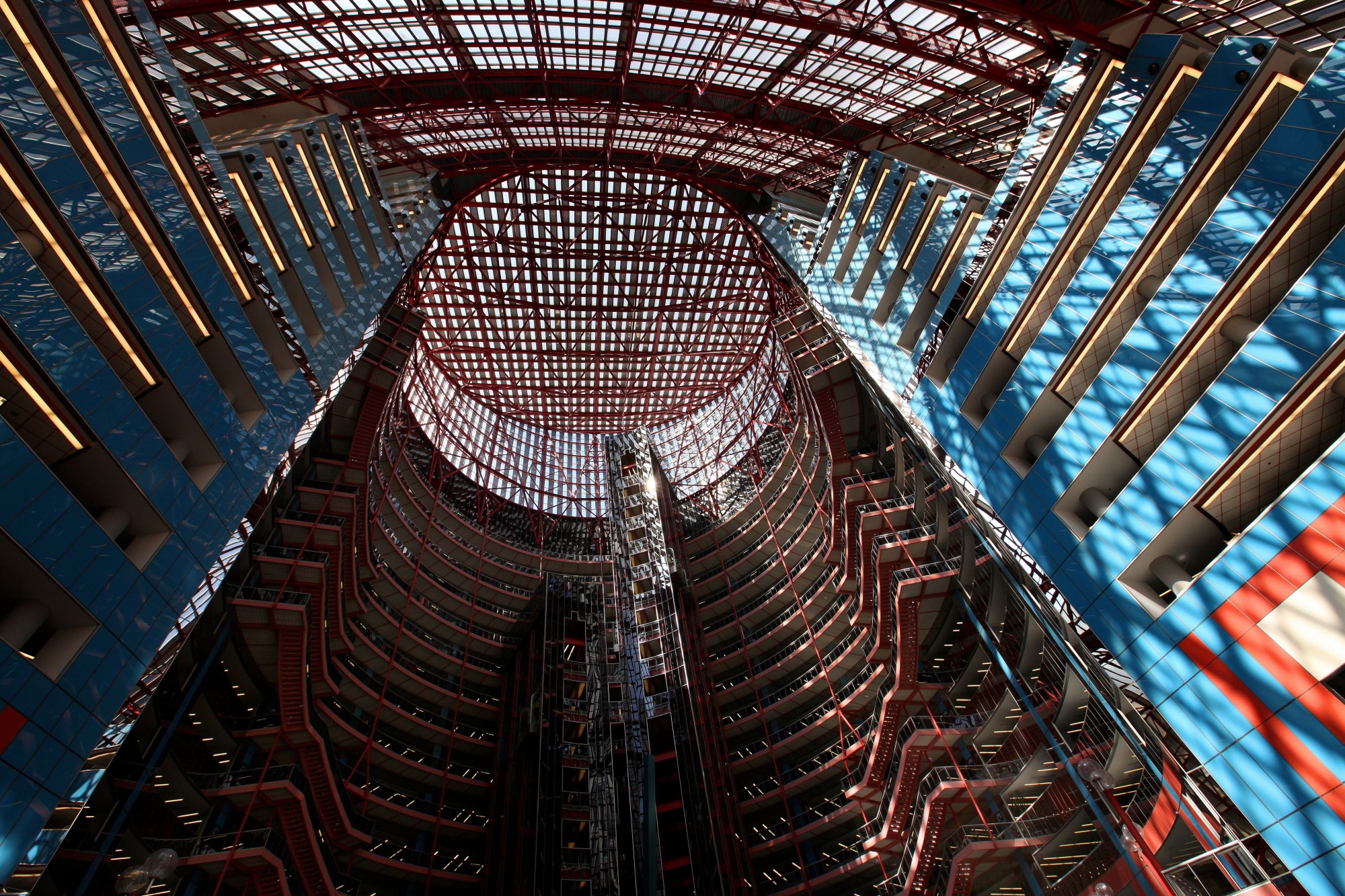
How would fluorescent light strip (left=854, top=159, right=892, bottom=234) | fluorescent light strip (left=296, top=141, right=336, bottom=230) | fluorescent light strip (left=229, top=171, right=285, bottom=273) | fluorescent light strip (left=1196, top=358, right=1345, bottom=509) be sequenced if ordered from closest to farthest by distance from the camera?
fluorescent light strip (left=1196, top=358, right=1345, bottom=509) → fluorescent light strip (left=229, top=171, right=285, bottom=273) → fluorescent light strip (left=296, top=141, right=336, bottom=230) → fluorescent light strip (left=854, top=159, right=892, bottom=234)

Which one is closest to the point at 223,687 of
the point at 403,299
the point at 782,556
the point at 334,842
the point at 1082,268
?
the point at 334,842

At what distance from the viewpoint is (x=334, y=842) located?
30.1 m

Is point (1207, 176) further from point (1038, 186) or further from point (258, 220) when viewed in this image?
point (258, 220)

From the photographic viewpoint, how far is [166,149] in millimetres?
18375

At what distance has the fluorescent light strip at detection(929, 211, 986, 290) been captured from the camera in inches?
1045

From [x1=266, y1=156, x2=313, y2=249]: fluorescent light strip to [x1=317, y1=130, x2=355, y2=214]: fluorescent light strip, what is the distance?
3.70m

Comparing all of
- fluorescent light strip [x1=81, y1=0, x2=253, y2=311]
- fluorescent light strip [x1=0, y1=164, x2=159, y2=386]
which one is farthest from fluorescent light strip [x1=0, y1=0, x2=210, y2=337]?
fluorescent light strip [x1=0, y1=164, x2=159, y2=386]

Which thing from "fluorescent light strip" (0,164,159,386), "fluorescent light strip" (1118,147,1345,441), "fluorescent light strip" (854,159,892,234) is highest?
"fluorescent light strip" (854,159,892,234)

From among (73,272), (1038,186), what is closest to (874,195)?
(1038,186)

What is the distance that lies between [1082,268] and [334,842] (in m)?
38.0

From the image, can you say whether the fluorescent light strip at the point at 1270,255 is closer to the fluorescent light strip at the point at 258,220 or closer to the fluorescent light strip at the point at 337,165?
the fluorescent light strip at the point at 258,220

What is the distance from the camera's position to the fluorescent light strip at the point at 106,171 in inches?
554

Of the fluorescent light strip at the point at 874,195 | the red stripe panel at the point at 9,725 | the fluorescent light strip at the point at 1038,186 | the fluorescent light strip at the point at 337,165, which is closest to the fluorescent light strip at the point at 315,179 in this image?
the fluorescent light strip at the point at 337,165

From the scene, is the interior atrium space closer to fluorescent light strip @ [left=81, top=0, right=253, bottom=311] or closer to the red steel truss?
fluorescent light strip @ [left=81, top=0, right=253, bottom=311]
